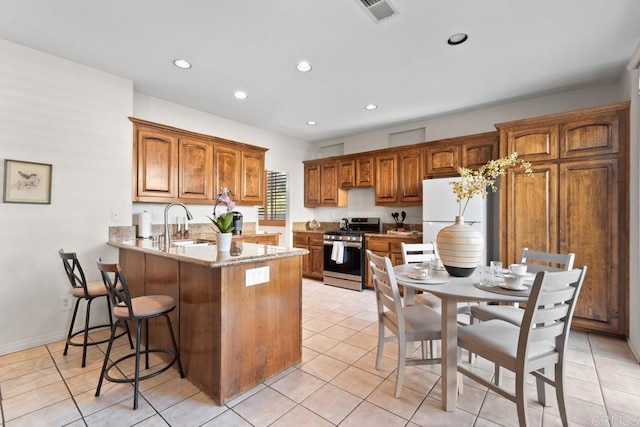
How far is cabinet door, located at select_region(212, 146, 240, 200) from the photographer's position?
13.8ft

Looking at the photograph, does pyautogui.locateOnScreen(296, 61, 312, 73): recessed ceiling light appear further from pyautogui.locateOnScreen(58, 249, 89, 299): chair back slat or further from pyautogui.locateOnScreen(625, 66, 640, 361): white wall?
pyautogui.locateOnScreen(625, 66, 640, 361): white wall

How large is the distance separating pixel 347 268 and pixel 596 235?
3103 mm

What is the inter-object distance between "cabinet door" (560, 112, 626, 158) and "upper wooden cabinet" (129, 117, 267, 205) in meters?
4.05

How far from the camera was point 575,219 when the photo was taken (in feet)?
9.89

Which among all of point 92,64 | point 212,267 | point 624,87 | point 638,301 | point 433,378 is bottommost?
point 433,378

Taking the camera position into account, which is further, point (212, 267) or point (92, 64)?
point (92, 64)

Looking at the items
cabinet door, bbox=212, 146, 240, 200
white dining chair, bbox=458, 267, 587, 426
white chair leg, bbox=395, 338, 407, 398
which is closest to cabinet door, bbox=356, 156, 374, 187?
cabinet door, bbox=212, 146, 240, 200

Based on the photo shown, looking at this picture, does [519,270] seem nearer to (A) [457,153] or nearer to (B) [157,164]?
(A) [457,153]

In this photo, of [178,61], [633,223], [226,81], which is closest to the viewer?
[633,223]

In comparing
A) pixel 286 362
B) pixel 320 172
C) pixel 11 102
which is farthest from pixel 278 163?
pixel 286 362

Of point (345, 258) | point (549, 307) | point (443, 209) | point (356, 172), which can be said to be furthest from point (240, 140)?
point (549, 307)

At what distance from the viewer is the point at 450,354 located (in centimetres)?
178

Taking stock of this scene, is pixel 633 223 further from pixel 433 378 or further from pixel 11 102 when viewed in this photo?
pixel 11 102

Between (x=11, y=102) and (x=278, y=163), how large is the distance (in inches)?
140
